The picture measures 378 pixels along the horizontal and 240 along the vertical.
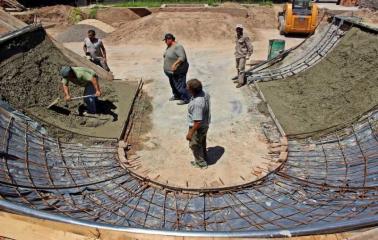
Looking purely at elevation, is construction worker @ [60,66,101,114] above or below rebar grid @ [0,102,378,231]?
above

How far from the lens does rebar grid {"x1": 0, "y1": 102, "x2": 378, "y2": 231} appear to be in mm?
4121

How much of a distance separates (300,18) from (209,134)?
10646mm

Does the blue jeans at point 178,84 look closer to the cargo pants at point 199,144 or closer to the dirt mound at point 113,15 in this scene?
the cargo pants at point 199,144

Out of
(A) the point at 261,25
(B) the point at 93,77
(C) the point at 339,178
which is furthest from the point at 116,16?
(C) the point at 339,178

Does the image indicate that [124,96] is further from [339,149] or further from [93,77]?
[339,149]

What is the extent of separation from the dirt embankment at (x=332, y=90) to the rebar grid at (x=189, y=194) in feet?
1.59

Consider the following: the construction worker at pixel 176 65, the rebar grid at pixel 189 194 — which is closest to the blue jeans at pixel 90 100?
the rebar grid at pixel 189 194

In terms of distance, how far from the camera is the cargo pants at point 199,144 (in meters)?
5.12

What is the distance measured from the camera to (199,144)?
530 cm

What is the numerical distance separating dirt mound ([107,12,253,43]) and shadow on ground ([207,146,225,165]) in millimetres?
9256

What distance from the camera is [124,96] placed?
827cm

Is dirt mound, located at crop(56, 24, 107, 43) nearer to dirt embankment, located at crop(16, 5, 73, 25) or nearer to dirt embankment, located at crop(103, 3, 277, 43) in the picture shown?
dirt embankment, located at crop(103, 3, 277, 43)

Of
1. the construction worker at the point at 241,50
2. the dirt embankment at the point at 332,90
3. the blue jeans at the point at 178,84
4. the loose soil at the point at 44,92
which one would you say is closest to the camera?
the loose soil at the point at 44,92

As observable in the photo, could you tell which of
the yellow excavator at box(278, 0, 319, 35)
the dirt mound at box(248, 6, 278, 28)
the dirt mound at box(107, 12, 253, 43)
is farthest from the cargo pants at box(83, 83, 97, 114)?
the dirt mound at box(248, 6, 278, 28)
